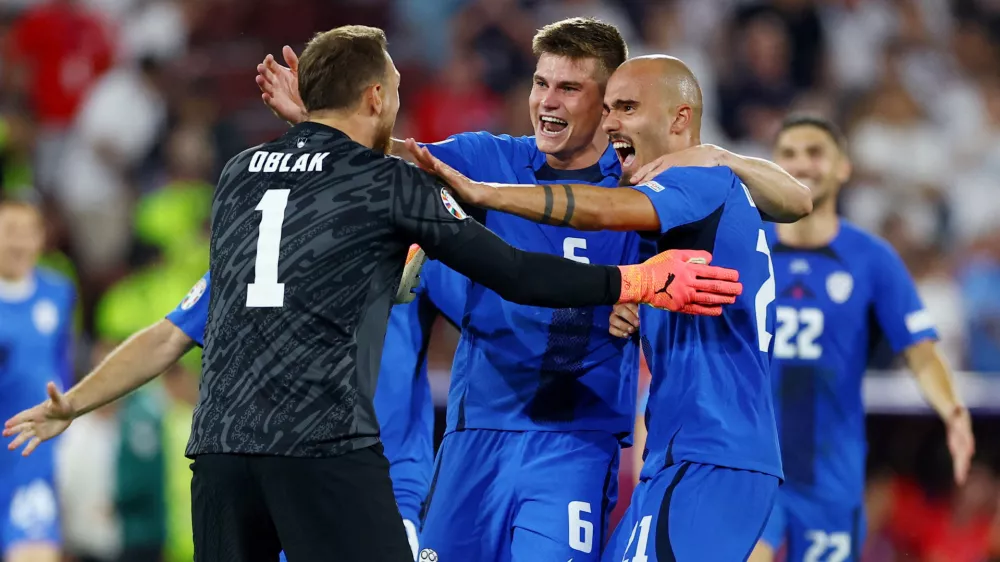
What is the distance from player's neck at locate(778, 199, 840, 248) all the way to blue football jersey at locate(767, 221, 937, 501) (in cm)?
15

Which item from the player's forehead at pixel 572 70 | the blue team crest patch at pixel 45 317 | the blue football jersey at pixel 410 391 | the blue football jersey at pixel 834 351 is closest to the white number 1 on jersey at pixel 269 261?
the player's forehead at pixel 572 70

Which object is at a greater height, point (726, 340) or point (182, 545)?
point (726, 340)

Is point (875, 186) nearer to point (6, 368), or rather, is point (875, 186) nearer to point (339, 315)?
point (6, 368)

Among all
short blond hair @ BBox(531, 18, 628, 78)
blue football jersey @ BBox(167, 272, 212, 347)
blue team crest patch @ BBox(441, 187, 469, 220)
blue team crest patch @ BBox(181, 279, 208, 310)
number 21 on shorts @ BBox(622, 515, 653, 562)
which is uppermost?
short blond hair @ BBox(531, 18, 628, 78)

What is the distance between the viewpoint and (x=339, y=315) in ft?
14.9

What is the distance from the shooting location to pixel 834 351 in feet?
26.4

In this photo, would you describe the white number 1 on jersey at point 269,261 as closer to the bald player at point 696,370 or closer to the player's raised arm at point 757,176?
the bald player at point 696,370

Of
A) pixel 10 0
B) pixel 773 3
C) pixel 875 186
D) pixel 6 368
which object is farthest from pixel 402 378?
pixel 10 0

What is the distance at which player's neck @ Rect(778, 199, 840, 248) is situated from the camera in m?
8.27

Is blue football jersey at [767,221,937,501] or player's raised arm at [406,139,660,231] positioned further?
blue football jersey at [767,221,937,501]

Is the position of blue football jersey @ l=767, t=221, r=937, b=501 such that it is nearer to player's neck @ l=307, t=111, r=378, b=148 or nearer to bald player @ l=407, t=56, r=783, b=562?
bald player @ l=407, t=56, r=783, b=562

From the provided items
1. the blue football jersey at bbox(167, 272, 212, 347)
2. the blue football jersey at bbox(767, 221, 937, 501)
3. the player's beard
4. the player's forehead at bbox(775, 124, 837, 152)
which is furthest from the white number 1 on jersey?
the player's forehead at bbox(775, 124, 837, 152)

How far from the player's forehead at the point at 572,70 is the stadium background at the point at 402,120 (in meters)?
5.38

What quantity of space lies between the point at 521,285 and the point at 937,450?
7200 millimetres
